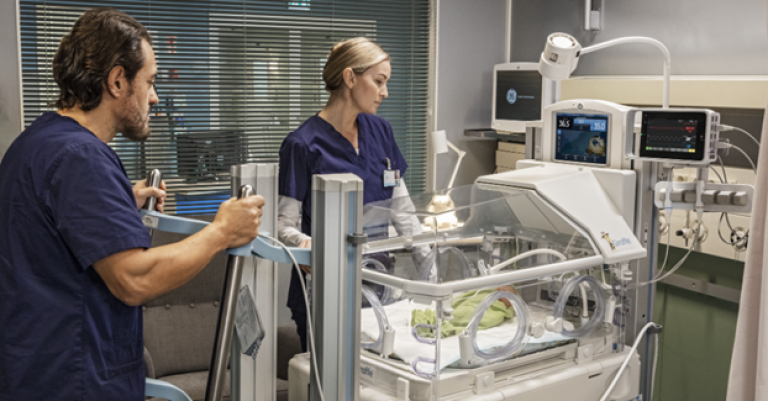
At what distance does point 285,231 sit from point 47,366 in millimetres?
711

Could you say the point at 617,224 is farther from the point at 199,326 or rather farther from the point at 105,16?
the point at 199,326

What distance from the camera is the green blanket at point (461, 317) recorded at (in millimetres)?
1700

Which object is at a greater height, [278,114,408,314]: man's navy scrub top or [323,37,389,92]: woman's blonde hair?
[323,37,389,92]: woman's blonde hair

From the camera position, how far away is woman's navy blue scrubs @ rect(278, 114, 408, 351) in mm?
2217

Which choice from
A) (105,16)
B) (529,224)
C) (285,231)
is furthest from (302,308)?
(105,16)

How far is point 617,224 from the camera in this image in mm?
2080

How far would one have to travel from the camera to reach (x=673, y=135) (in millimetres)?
2098

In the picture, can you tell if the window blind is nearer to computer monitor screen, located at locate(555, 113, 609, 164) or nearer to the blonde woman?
the blonde woman

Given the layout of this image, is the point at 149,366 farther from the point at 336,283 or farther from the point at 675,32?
the point at 675,32

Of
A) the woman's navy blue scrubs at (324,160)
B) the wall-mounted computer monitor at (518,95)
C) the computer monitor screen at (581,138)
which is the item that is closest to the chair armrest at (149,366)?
the woman's navy blue scrubs at (324,160)

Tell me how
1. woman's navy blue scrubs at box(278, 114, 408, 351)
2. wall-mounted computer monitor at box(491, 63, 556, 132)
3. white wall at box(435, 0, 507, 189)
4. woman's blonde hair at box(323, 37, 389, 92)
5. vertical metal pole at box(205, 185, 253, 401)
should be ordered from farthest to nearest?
white wall at box(435, 0, 507, 189) < wall-mounted computer monitor at box(491, 63, 556, 132) < woman's blonde hair at box(323, 37, 389, 92) < woman's navy blue scrubs at box(278, 114, 408, 351) < vertical metal pole at box(205, 185, 253, 401)

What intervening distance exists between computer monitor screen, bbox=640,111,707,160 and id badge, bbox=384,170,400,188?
0.80 meters

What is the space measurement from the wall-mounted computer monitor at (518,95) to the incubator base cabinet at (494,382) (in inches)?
78.8

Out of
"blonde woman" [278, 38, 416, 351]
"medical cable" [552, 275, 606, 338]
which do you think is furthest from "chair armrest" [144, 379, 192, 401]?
"medical cable" [552, 275, 606, 338]
